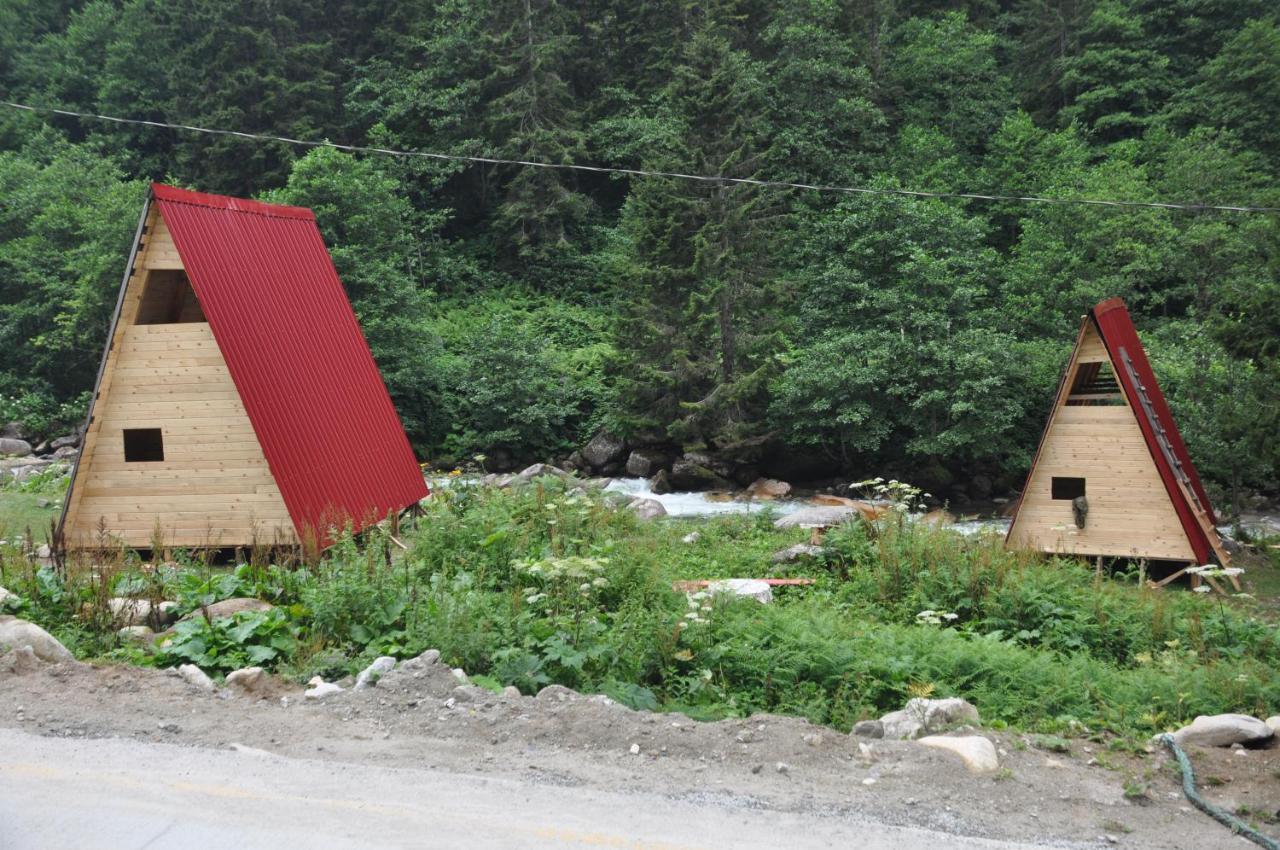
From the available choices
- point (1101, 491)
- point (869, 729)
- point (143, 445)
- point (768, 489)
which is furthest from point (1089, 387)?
point (143, 445)

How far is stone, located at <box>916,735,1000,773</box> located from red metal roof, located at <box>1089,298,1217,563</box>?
32.7ft

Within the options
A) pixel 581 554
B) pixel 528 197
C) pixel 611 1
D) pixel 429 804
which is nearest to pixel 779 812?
pixel 429 804

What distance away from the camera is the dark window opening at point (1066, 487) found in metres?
15.1

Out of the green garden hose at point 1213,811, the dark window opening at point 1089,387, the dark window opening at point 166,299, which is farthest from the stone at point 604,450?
the green garden hose at point 1213,811

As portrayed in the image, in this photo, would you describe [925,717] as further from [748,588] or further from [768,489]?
[768,489]

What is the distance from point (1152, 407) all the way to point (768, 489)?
12501 mm

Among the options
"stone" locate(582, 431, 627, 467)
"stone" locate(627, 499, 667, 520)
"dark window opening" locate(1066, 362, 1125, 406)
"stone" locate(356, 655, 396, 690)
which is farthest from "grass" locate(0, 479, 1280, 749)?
"stone" locate(582, 431, 627, 467)

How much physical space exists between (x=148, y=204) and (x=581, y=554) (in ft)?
21.3

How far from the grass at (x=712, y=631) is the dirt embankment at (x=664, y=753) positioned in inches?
26.5

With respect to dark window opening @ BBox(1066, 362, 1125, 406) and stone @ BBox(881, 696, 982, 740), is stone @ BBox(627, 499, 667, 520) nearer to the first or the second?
dark window opening @ BBox(1066, 362, 1125, 406)

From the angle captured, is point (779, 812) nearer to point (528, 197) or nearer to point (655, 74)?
point (528, 197)

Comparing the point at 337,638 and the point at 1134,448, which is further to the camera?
the point at 1134,448

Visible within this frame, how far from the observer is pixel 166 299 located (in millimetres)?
12688

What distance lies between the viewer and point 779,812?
498 centimetres
